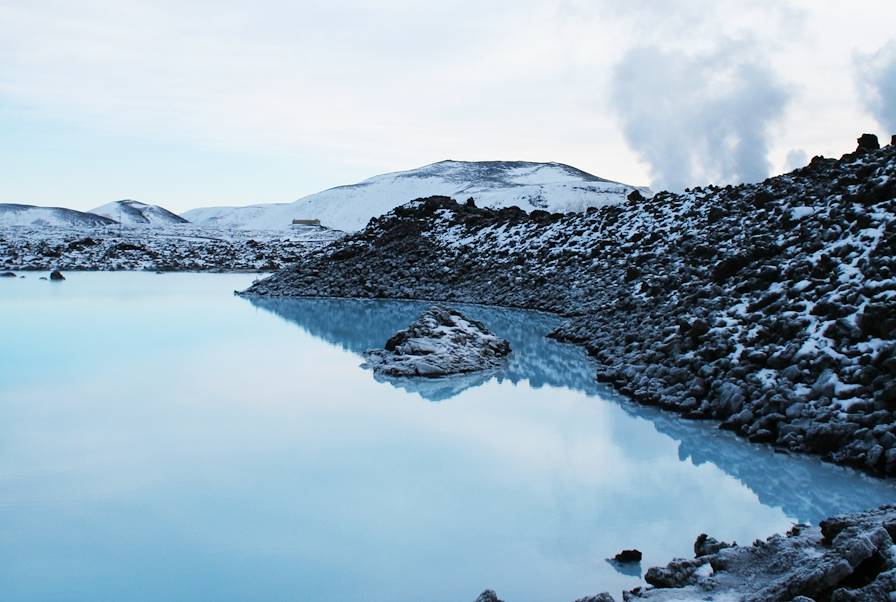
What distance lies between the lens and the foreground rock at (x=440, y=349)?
1533 cm

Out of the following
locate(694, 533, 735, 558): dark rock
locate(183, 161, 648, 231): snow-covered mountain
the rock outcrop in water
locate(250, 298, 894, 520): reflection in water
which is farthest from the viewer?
locate(183, 161, 648, 231): snow-covered mountain

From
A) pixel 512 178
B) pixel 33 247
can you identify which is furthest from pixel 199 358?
pixel 512 178

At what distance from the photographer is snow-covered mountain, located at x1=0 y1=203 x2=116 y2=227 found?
109 metres

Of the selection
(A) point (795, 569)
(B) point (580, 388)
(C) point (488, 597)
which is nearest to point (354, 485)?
(C) point (488, 597)

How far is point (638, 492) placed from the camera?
8.34m

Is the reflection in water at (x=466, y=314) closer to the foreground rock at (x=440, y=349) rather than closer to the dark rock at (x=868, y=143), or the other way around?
the foreground rock at (x=440, y=349)

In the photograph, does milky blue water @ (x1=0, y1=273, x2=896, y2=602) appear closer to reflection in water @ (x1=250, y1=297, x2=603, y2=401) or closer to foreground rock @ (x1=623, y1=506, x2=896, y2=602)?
reflection in water @ (x1=250, y1=297, x2=603, y2=401)

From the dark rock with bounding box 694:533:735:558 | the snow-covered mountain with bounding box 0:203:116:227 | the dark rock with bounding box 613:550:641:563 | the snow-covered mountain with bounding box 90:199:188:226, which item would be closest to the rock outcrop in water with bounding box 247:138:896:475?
the dark rock with bounding box 694:533:735:558

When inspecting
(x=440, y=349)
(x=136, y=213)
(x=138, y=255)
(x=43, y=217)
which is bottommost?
(x=440, y=349)

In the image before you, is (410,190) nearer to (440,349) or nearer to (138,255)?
(138,255)

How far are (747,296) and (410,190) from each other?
116535 millimetres

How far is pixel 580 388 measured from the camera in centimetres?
1402

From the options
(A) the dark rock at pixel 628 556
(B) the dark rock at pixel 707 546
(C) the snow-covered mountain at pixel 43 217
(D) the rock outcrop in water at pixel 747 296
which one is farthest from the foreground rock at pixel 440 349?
(C) the snow-covered mountain at pixel 43 217

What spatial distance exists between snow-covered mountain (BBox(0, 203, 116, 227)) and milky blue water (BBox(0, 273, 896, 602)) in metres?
104
